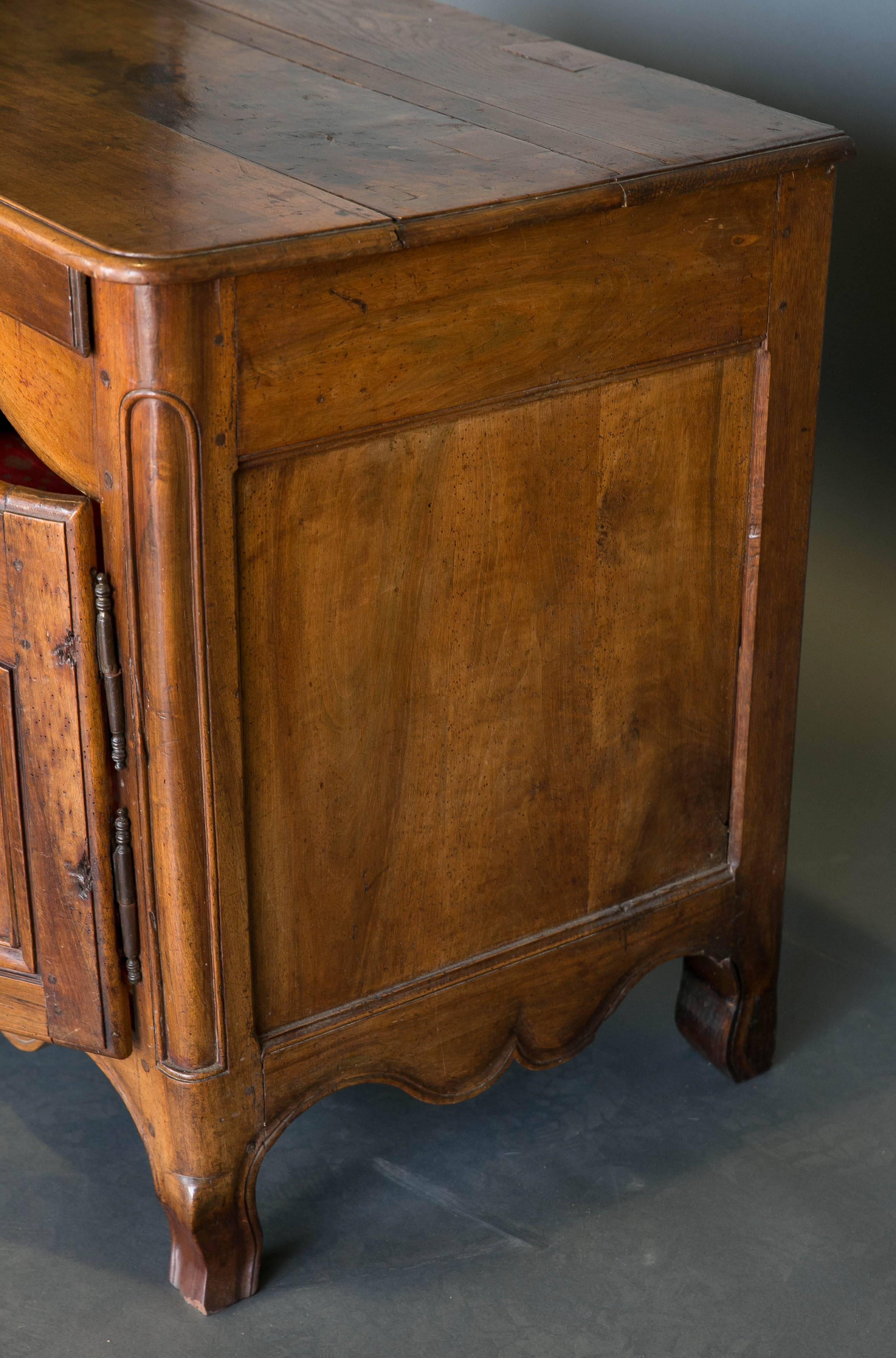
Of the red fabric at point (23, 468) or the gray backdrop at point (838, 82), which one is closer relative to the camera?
the red fabric at point (23, 468)

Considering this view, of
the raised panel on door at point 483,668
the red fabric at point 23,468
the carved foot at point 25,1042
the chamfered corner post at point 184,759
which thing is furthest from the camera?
the carved foot at point 25,1042

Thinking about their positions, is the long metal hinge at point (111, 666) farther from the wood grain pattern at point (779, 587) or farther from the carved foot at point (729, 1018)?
the carved foot at point (729, 1018)

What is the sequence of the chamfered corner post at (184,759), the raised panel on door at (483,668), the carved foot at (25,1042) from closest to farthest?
the chamfered corner post at (184,759)
the raised panel on door at (483,668)
the carved foot at (25,1042)

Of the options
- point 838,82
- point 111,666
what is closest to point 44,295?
point 111,666

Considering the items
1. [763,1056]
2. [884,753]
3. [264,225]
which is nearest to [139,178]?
[264,225]

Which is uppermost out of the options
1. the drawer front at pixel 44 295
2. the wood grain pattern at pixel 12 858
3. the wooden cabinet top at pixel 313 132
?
the wooden cabinet top at pixel 313 132

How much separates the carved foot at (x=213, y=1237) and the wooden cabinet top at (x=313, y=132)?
779 mm

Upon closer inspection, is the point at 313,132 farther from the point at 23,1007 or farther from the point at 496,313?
the point at 23,1007

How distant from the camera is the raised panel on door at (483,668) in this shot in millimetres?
1336

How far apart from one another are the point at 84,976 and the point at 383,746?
12.3 inches

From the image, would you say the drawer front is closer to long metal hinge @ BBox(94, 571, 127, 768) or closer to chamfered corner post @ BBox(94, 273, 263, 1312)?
chamfered corner post @ BBox(94, 273, 263, 1312)

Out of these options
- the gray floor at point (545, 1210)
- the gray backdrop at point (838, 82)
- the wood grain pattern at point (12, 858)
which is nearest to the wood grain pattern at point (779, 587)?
the gray floor at point (545, 1210)

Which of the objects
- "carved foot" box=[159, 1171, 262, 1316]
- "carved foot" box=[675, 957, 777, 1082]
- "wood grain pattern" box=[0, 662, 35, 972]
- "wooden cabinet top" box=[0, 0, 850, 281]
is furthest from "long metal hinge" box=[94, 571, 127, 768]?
"carved foot" box=[675, 957, 777, 1082]

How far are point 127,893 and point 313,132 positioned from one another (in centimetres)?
65
